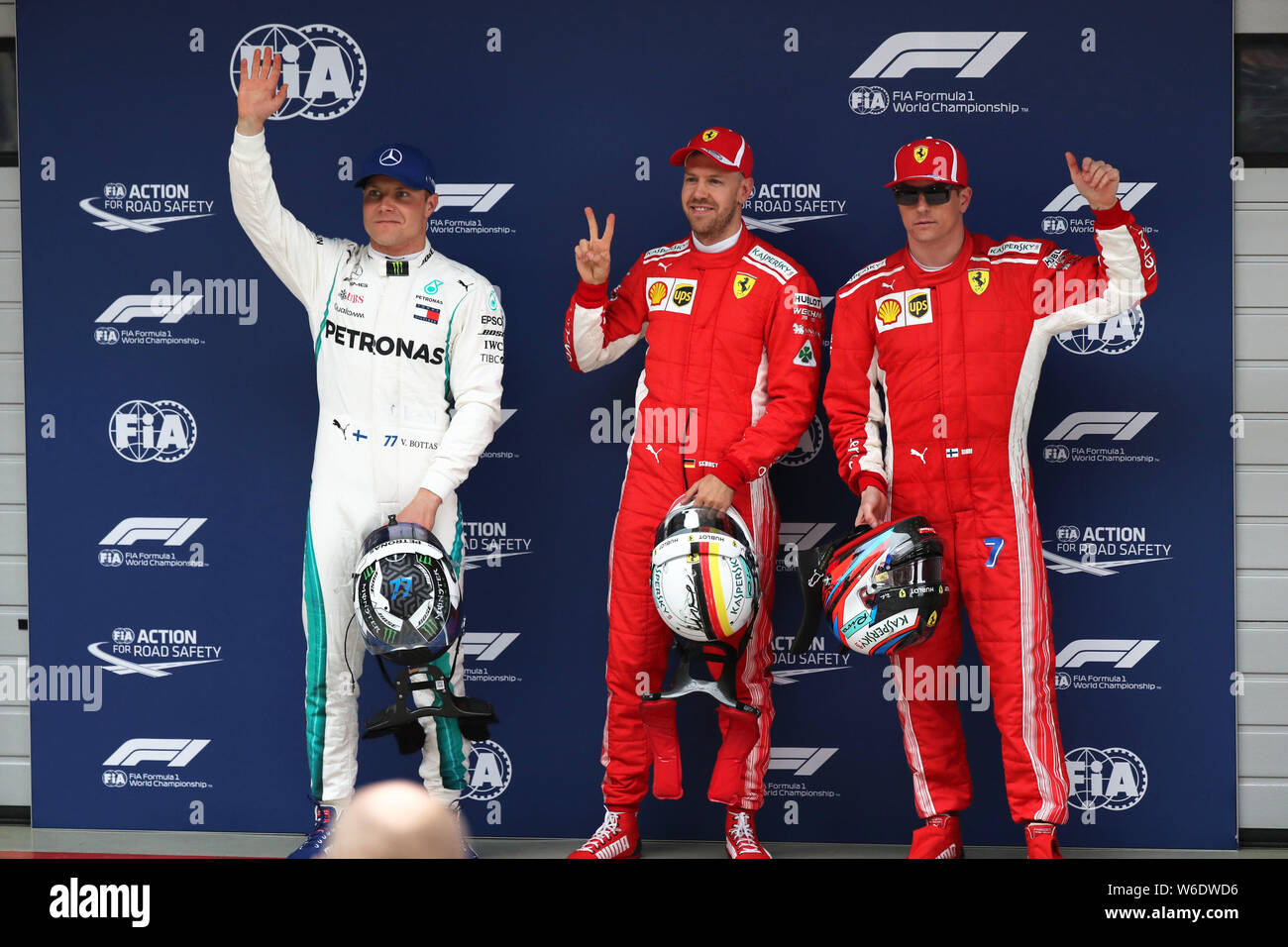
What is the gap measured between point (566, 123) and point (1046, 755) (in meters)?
2.59

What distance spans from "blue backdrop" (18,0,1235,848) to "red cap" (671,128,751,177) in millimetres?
393

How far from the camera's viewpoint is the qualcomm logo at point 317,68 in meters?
4.19

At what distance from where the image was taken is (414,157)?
144 inches

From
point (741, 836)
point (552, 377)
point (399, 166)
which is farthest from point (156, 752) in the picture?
point (399, 166)

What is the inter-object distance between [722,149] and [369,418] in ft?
4.51

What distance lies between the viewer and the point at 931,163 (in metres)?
3.48

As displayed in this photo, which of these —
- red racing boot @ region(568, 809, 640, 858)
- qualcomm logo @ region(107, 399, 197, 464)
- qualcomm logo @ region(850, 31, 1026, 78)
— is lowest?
red racing boot @ region(568, 809, 640, 858)

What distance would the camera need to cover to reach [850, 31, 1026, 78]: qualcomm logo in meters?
4.00

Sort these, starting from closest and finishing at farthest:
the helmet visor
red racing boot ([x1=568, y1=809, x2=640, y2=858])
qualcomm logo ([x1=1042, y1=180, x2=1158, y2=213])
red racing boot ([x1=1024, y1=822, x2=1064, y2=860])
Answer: the helmet visor → red racing boot ([x1=1024, y1=822, x2=1064, y2=860]) → red racing boot ([x1=568, y1=809, x2=640, y2=858]) → qualcomm logo ([x1=1042, y1=180, x2=1158, y2=213])

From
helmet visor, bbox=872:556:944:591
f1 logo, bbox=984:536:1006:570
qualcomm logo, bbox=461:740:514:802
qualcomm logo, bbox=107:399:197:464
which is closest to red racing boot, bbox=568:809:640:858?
qualcomm logo, bbox=461:740:514:802

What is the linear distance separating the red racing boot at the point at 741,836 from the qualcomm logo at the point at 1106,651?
1191mm

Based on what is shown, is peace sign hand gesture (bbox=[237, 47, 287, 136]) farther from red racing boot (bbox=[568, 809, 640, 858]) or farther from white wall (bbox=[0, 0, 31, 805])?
red racing boot (bbox=[568, 809, 640, 858])

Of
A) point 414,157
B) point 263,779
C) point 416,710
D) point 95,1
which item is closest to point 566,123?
point 414,157

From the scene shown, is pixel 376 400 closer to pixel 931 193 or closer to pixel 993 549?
pixel 931 193
